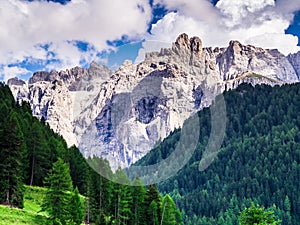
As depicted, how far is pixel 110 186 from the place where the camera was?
216ft

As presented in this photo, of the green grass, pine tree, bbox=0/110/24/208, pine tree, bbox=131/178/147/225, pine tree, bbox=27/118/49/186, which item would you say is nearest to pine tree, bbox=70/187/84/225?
the green grass

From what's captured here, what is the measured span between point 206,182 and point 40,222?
15308 centimetres

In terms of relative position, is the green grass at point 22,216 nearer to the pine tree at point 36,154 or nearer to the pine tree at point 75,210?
the pine tree at point 75,210

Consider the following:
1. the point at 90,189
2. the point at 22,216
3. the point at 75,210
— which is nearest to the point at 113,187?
the point at 90,189

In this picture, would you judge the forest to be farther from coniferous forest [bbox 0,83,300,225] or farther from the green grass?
the green grass

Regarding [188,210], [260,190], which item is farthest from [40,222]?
[260,190]

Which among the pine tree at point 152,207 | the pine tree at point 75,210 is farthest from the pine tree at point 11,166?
the pine tree at point 152,207

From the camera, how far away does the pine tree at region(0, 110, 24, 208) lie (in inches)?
1715

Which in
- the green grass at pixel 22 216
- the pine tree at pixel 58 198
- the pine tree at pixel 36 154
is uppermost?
the pine tree at pixel 36 154

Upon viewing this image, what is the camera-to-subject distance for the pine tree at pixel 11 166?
43562 mm

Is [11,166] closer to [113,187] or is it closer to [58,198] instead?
[58,198]

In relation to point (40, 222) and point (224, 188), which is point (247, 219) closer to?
point (40, 222)

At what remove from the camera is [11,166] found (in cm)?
4516

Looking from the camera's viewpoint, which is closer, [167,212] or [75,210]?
[75,210]
